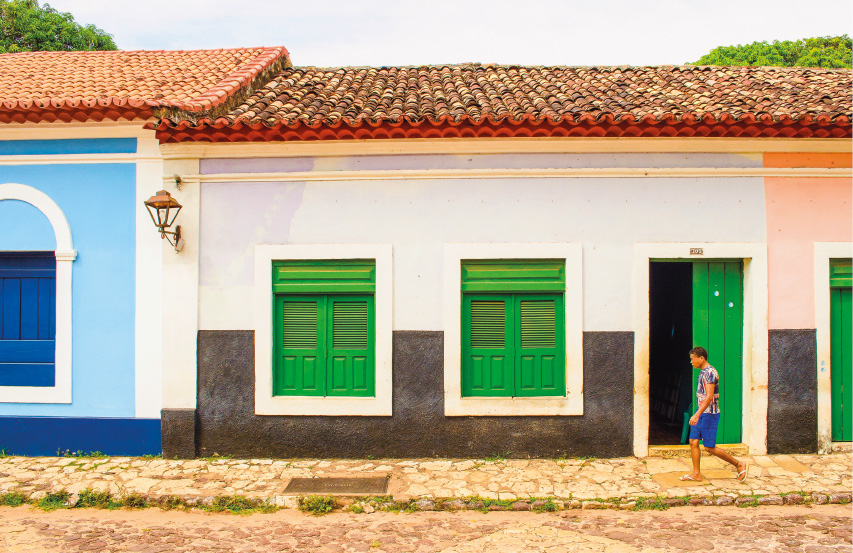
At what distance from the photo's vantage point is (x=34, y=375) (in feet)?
21.4

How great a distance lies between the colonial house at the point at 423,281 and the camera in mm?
6270

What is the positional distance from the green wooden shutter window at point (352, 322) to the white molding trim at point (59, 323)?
300 centimetres

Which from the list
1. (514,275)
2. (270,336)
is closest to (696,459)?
(514,275)

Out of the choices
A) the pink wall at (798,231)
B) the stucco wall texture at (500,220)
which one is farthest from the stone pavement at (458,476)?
the pink wall at (798,231)

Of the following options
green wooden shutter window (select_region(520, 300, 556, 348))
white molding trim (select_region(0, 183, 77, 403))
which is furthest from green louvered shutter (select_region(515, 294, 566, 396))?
white molding trim (select_region(0, 183, 77, 403))

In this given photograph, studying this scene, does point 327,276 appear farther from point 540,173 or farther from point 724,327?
point 724,327

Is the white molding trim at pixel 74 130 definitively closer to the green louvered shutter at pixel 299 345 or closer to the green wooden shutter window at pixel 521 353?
the green louvered shutter at pixel 299 345

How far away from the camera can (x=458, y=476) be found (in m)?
5.68

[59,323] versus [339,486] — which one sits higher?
[59,323]

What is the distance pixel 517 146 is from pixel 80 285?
16.8ft

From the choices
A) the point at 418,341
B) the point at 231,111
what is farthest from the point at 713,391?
the point at 231,111

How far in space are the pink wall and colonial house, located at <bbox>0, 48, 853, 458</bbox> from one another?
0.02 meters

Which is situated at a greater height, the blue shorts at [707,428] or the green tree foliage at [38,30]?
the green tree foliage at [38,30]

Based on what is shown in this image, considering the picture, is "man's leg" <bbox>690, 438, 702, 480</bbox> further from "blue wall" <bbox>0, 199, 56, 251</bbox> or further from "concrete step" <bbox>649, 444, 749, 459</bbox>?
"blue wall" <bbox>0, 199, 56, 251</bbox>
